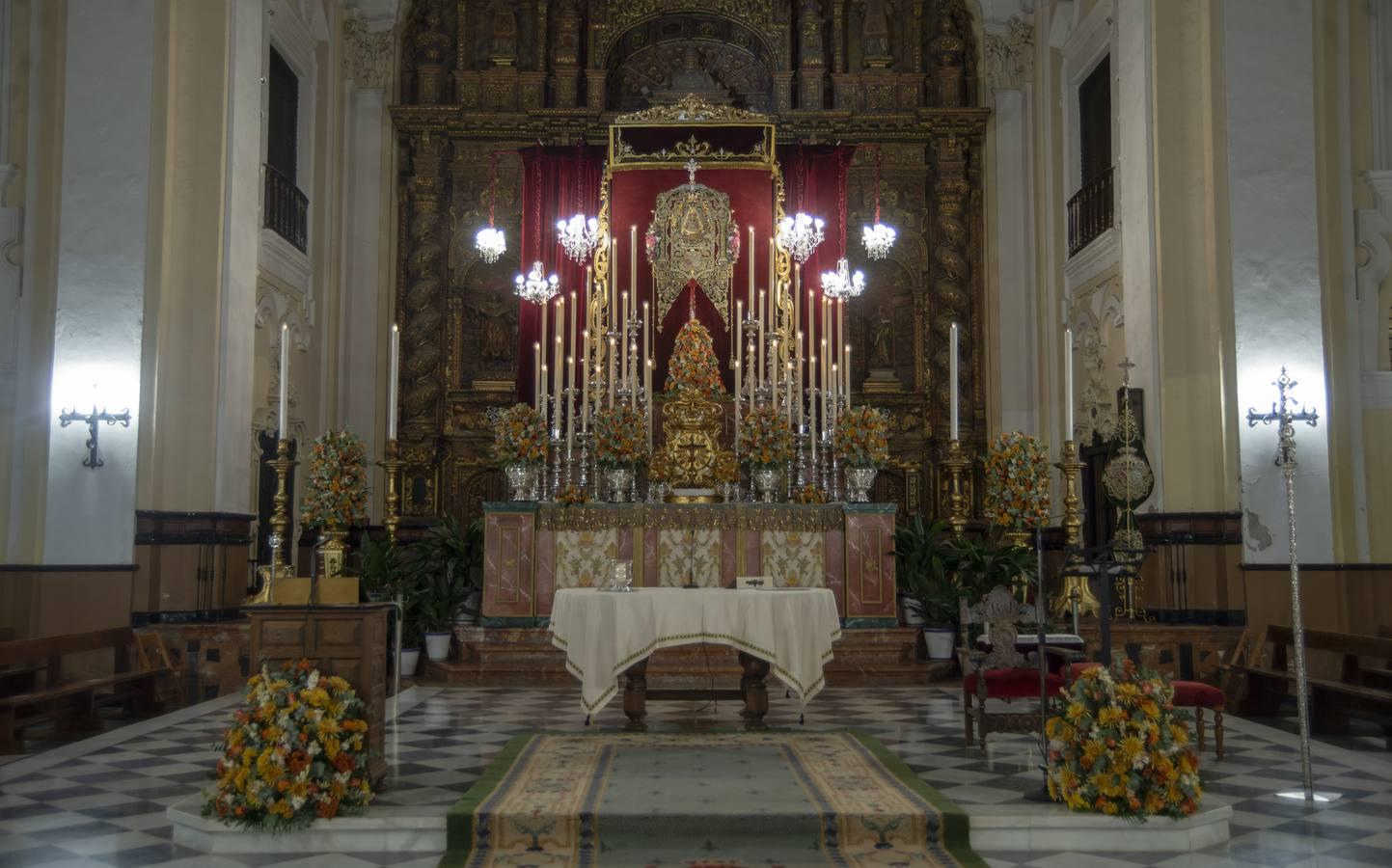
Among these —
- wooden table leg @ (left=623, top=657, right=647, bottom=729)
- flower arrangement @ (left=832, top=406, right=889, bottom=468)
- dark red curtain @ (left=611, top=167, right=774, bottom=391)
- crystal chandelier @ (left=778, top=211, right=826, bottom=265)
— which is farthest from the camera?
dark red curtain @ (left=611, top=167, right=774, bottom=391)

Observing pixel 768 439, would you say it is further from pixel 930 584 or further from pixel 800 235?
pixel 800 235

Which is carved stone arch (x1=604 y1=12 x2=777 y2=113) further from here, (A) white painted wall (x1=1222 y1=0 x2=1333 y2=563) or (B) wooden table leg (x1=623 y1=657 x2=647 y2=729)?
(B) wooden table leg (x1=623 y1=657 x2=647 y2=729)

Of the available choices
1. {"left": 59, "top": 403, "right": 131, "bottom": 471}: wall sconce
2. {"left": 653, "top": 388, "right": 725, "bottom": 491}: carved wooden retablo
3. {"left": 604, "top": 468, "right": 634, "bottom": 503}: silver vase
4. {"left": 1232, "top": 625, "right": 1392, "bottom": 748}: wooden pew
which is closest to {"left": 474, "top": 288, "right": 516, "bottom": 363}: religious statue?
{"left": 653, "top": 388, "right": 725, "bottom": 491}: carved wooden retablo

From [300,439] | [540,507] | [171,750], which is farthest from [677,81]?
[171,750]

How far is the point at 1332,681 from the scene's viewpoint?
947cm

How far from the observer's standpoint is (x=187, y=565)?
35.6 ft

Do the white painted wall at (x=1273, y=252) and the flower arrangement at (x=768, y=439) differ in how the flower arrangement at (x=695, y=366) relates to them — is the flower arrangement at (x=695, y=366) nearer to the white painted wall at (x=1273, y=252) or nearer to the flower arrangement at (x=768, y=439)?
the flower arrangement at (x=768, y=439)

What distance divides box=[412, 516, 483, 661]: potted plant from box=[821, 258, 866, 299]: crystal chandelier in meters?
5.24

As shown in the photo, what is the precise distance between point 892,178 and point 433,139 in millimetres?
6054

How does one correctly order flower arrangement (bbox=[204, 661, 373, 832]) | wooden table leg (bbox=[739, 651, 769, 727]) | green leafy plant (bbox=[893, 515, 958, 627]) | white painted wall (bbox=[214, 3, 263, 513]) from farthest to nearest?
green leafy plant (bbox=[893, 515, 958, 627])
white painted wall (bbox=[214, 3, 263, 513])
wooden table leg (bbox=[739, 651, 769, 727])
flower arrangement (bbox=[204, 661, 373, 832])

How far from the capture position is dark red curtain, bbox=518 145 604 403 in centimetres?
1641

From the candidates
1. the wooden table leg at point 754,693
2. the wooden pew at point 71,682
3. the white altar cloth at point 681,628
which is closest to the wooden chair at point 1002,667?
the white altar cloth at point 681,628

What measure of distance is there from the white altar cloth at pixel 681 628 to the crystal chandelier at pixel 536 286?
24.5 feet

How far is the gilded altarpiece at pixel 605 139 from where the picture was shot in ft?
54.5
